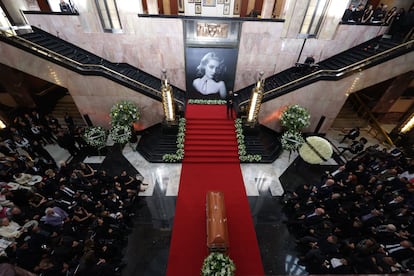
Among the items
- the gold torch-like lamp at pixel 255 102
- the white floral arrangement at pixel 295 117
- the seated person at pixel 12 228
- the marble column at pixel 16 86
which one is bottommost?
the seated person at pixel 12 228

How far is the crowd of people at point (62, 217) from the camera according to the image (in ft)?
15.9

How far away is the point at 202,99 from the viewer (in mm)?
11930

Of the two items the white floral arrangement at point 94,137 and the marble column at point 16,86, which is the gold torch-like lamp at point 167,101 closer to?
the white floral arrangement at point 94,137

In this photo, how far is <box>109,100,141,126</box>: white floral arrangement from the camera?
29.7 feet

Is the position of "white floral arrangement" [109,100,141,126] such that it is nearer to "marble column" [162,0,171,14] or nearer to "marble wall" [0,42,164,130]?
"marble wall" [0,42,164,130]

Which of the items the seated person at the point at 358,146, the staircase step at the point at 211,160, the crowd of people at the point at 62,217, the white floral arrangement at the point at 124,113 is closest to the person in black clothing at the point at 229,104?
the staircase step at the point at 211,160

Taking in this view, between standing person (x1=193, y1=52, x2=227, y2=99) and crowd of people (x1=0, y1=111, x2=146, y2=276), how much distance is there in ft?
21.2

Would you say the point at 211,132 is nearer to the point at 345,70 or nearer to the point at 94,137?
the point at 94,137

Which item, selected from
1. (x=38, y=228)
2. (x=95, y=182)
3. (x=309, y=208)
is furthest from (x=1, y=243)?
(x=309, y=208)

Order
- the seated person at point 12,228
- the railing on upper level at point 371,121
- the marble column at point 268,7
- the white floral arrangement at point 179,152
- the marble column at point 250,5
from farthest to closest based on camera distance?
the marble column at point 250,5
the marble column at point 268,7
the railing on upper level at point 371,121
the white floral arrangement at point 179,152
the seated person at point 12,228

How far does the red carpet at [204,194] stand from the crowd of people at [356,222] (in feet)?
5.25

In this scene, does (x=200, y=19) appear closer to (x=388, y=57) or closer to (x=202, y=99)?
(x=202, y=99)

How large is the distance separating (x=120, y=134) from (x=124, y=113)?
0.98 metres

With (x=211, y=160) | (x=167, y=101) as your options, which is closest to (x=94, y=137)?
(x=167, y=101)
